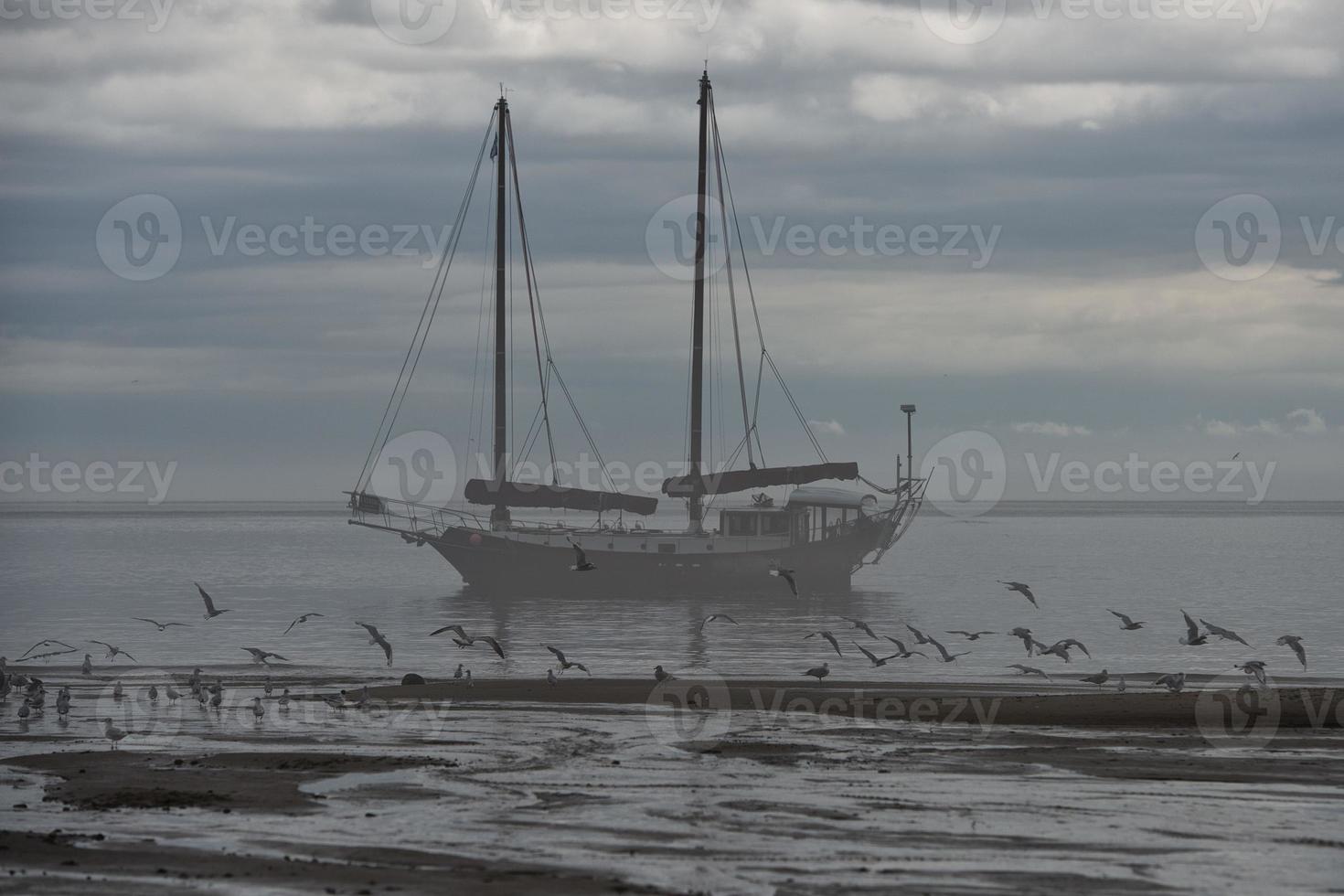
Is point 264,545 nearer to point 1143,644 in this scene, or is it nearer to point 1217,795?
point 1143,644

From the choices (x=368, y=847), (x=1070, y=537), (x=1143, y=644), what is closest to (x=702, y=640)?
(x=1143, y=644)

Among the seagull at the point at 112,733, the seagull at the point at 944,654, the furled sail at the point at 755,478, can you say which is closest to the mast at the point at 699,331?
the furled sail at the point at 755,478

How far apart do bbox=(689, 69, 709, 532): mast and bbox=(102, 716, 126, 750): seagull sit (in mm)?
40986

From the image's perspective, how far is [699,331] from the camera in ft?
222

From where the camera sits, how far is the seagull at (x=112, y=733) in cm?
2400

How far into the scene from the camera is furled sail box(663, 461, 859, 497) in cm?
6638

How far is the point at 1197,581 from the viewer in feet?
290

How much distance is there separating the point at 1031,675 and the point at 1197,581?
55.1 meters

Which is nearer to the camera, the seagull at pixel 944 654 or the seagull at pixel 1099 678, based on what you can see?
the seagull at pixel 1099 678

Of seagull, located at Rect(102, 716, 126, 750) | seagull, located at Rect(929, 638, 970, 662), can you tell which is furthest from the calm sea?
seagull, located at Rect(102, 716, 126, 750)

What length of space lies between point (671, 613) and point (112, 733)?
37.6m

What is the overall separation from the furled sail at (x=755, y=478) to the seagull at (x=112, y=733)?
40.2 m

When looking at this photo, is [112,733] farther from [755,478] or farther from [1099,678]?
[755,478]

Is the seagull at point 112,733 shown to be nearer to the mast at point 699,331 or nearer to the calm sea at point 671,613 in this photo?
the calm sea at point 671,613
